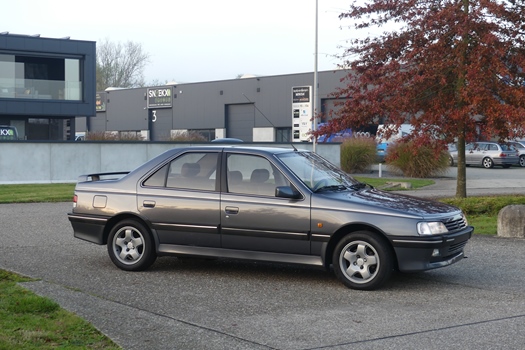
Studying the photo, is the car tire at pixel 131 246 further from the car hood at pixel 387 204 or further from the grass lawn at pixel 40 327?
the car hood at pixel 387 204

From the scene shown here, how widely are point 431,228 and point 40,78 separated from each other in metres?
40.7

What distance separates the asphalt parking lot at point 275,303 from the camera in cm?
637

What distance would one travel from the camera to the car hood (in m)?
8.43

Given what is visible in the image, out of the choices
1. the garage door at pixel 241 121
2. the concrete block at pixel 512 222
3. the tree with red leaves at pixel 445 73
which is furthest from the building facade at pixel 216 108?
the concrete block at pixel 512 222

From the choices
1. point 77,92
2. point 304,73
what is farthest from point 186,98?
point 77,92

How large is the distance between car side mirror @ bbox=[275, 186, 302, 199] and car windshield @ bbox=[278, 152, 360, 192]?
22 centimetres

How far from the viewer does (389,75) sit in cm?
1709

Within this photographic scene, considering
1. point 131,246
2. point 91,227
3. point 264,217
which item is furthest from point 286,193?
point 91,227

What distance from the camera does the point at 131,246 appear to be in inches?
377

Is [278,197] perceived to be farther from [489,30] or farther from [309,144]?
[309,144]

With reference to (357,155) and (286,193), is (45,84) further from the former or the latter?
(286,193)

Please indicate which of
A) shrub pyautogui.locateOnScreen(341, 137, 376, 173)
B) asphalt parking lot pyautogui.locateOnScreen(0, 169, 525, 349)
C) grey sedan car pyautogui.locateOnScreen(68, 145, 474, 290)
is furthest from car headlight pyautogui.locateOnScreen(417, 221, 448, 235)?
shrub pyautogui.locateOnScreen(341, 137, 376, 173)

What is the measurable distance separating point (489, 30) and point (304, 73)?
4143cm

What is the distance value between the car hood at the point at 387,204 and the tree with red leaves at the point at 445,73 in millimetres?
6680
